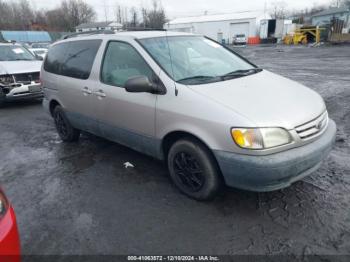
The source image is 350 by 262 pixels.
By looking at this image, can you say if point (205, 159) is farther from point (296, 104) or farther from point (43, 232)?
point (43, 232)

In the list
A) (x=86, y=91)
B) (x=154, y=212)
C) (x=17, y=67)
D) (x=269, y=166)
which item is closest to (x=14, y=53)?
(x=17, y=67)

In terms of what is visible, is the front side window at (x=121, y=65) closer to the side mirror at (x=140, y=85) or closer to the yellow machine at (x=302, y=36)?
the side mirror at (x=140, y=85)

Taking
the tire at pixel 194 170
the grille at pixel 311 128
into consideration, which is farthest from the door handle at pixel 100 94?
the grille at pixel 311 128

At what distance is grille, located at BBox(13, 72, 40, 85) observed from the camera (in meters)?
7.87

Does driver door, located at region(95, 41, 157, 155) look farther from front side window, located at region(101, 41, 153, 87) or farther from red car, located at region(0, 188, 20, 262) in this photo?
red car, located at region(0, 188, 20, 262)

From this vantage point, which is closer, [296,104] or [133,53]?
[296,104]

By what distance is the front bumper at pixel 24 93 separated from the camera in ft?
25.3

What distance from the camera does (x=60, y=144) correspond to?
16.8 feet

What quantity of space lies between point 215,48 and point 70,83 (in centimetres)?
225

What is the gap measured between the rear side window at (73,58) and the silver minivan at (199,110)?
19mm

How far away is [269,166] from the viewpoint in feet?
8.07

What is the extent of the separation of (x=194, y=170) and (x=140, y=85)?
1068mm

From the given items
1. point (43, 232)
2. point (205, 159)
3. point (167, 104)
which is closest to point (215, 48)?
point (167, 104)

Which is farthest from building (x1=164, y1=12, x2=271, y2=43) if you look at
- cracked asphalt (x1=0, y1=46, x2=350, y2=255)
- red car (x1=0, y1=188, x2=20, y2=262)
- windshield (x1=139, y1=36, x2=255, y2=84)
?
red car (x1=0, y1=188, x2=20, y2=262)
